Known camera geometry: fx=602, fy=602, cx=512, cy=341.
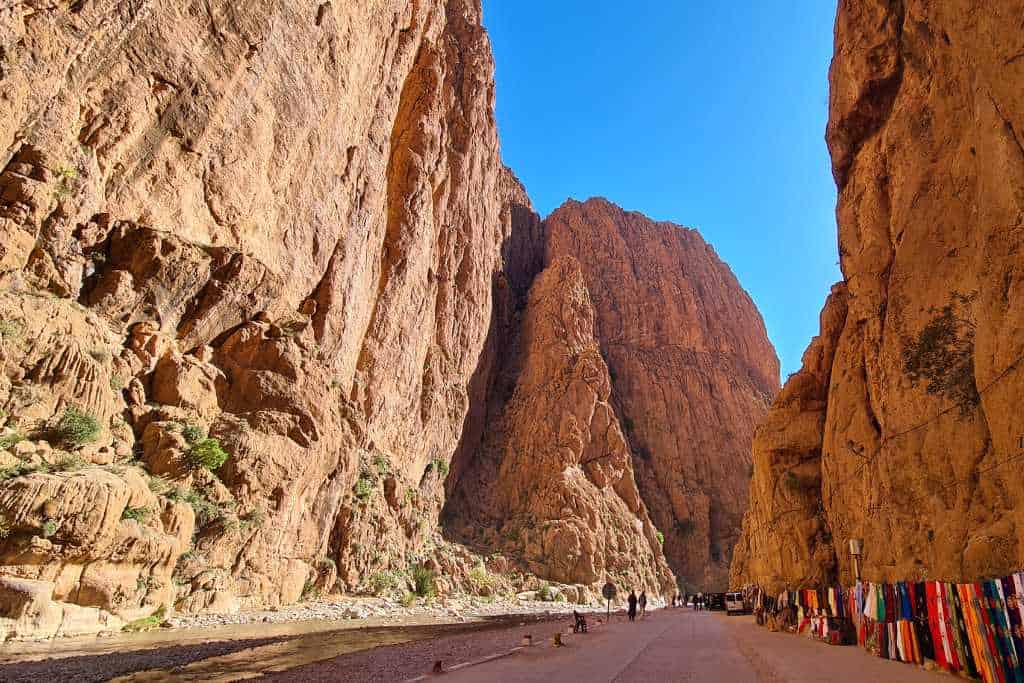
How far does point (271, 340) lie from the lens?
87.6 feet

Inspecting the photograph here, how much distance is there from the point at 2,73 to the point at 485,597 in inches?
1490

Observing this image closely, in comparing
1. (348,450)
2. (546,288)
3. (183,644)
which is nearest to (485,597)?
(348,450)

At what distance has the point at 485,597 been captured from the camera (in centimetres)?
4209

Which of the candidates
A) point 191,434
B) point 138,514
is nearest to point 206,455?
point 191,434

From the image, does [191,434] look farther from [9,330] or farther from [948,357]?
[948,357]

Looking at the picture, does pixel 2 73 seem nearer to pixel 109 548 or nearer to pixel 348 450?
pixel 109 548

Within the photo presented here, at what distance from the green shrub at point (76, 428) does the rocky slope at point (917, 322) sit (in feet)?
69.8

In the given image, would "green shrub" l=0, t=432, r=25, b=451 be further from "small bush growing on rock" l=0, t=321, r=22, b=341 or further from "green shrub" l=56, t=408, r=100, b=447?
"small bush growing on rock" l=0, t=321, r=22, b=341

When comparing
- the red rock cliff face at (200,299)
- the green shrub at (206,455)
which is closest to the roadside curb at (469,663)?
the red rock cliff face at (200,299)

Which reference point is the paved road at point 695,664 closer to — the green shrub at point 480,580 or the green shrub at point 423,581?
the green shrub at point 423,581

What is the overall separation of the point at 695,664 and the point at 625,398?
67965 mm

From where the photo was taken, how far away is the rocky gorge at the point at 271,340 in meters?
17.6

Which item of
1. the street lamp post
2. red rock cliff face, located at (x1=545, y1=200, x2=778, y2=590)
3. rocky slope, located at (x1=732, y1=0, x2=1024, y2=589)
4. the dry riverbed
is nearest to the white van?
rocky slope, located at (x1=732, y1=0, x2=1024, y2=589)

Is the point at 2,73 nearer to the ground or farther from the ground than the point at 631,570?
farther from the ground
